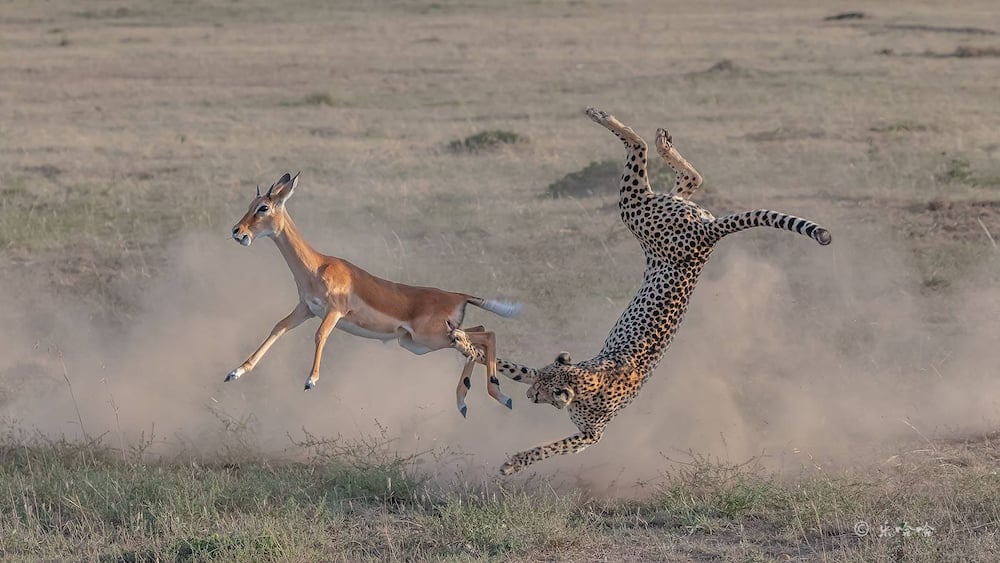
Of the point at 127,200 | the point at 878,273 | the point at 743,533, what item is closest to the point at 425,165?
the point at 127,200

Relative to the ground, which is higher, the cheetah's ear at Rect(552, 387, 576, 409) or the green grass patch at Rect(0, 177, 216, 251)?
the cheetah's ear at Rect(552, 387, 576, 409)

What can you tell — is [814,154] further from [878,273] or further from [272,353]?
[272,353]

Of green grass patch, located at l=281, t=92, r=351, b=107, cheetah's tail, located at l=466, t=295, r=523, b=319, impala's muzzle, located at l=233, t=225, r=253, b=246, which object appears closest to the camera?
impala's muzzle, located at l=233, t=225, r=253, b=246

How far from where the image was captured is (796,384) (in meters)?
8.28

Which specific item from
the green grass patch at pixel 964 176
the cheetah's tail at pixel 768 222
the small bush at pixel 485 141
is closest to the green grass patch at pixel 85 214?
the small bush at pixel 485 141

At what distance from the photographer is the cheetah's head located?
589 centimetres

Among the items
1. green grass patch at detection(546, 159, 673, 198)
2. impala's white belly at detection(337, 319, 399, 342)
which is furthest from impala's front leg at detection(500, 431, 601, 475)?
green grass patch at detection(546, 159, 673, 198)

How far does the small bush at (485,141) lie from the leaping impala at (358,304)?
31.3 feet

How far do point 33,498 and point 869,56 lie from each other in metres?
22.9

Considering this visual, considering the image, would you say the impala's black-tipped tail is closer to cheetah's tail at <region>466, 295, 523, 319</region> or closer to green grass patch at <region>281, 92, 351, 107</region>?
cheetah's tail at <region>466, 295, 523, 319</region>

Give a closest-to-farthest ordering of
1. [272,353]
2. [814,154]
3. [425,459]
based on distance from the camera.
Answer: [425,459] < [272,353] < [814,154]

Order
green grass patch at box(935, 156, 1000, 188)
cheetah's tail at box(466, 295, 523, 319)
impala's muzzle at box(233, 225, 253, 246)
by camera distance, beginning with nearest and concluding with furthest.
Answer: impala's muzzle at box(233, 225, 253, 246), cheetah's tail at box(466, 295, 523, 319), green grass patch at box(935, 156, 1000, 188)

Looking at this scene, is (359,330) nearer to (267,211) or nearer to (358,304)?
(358,304)

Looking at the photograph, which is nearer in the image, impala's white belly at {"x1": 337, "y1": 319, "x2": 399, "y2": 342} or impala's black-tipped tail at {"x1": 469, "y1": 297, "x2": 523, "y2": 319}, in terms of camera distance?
impala's white belly at {"x1": 337, "y1": 319, "x2": 399, "y2": 342}
